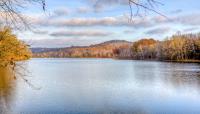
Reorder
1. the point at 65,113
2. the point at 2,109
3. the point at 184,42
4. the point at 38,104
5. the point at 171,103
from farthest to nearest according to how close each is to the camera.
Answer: the point at 184,42 → the point at 171,103 → the point at 38,104 → the point at 2,109 → the point at 65,113

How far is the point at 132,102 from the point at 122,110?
2150 mm

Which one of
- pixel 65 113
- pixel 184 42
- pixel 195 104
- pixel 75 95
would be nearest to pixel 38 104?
pixel 65 113

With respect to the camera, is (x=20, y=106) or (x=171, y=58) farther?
(x=171, y=58)

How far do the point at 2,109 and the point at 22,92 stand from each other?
18.5 ft

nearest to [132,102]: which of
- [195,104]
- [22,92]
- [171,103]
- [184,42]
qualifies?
[171,103]

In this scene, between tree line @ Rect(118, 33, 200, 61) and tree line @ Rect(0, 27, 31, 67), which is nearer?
tree line @ Rect(0, 27, 31, 67)

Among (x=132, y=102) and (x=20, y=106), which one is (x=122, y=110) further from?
(x=20, y=106)

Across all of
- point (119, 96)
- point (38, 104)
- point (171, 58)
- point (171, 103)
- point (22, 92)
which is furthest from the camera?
point (171, 58)

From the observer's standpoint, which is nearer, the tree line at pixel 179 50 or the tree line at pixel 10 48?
the tree line at pixel 10 48

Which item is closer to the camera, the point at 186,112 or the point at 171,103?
the point at 186,112

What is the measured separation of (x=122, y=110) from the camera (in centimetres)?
1454

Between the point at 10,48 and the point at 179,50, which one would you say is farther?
the point at 179,50

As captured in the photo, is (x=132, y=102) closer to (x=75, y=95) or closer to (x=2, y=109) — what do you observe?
(x=75, y=95)

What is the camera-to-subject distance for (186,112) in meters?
14.5
